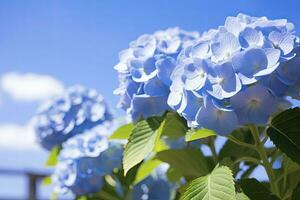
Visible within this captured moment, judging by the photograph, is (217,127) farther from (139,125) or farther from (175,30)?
(175,30)

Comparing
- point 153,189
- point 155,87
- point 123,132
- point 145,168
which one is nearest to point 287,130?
point 155,87

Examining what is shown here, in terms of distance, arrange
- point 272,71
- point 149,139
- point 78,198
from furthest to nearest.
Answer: point 78,198
point 149,139
point 272,71

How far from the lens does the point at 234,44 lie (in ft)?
2.11

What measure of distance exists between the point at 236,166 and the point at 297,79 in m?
0.25

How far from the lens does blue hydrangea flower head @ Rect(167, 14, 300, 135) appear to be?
63 cm

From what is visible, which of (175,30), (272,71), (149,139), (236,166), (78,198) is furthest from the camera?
(78,198)

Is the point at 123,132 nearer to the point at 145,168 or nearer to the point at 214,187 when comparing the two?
the point at 145,168

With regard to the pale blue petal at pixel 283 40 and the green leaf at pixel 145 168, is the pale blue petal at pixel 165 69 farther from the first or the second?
the green leaf at pixel 145 168

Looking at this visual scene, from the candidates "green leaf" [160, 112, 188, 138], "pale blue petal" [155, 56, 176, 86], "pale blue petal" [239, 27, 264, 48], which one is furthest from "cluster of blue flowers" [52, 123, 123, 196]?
"pale blue petal" [239, 27, 264, 48]

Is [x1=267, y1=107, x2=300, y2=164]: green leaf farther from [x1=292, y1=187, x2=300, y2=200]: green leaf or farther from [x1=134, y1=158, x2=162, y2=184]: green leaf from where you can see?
[x1=134, y1=158, x2=162, y2=184]: green leaf

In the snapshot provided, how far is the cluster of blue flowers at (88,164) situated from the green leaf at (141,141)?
253mm

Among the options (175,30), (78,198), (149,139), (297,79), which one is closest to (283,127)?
(297,79)

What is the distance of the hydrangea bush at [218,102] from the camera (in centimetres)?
63

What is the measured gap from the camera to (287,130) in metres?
0.68
